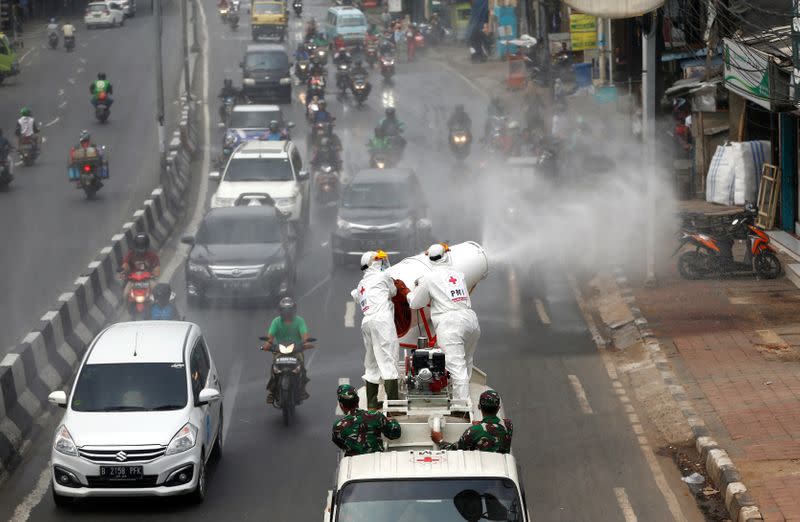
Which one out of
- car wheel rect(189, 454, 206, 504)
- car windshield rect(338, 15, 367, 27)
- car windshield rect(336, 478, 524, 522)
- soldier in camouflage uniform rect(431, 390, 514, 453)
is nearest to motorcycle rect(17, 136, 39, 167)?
car wheel rect(189, 454, 206, 504)

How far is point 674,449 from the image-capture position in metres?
16.3

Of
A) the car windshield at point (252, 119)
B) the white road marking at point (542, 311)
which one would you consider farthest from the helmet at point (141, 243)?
the car windshield at point (252, 119)

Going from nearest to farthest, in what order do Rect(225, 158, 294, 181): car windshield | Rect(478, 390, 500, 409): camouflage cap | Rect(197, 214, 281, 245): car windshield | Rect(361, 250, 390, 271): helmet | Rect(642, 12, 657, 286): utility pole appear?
Rect(478, 390, 500, 409): camouflage cap < Rect(361, 250, 390, 271): helmet < Rect(642, 12, 657, 286): utility pole < Rect(197, 214, 281, 245): car windshield < Rect(225, 158, 294, 181): car windshield

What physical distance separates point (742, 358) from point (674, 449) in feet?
12.6

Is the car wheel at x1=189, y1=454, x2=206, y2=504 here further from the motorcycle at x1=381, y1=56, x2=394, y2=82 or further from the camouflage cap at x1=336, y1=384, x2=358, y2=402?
the motorcycle at x1=381, y1=56, x2=394, y2=82

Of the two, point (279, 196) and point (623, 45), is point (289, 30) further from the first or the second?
point (279, 196)

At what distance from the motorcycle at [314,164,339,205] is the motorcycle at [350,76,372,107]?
18370mm

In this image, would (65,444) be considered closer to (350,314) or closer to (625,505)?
(625,505)

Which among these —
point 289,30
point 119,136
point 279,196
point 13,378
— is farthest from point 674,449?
point 289,30

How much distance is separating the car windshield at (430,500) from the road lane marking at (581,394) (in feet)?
26.9

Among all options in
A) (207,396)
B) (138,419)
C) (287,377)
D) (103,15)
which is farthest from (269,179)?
(103,15)

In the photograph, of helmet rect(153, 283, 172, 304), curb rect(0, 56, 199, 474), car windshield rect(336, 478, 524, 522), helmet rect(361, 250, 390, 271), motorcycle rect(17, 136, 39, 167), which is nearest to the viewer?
car windshield rect(336, 478, 524, 522)

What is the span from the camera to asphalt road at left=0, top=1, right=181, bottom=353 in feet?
90.8

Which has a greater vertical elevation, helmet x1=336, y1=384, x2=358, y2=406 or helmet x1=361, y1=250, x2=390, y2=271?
helmet x1=361, y1=250, x2=390, y2=271
